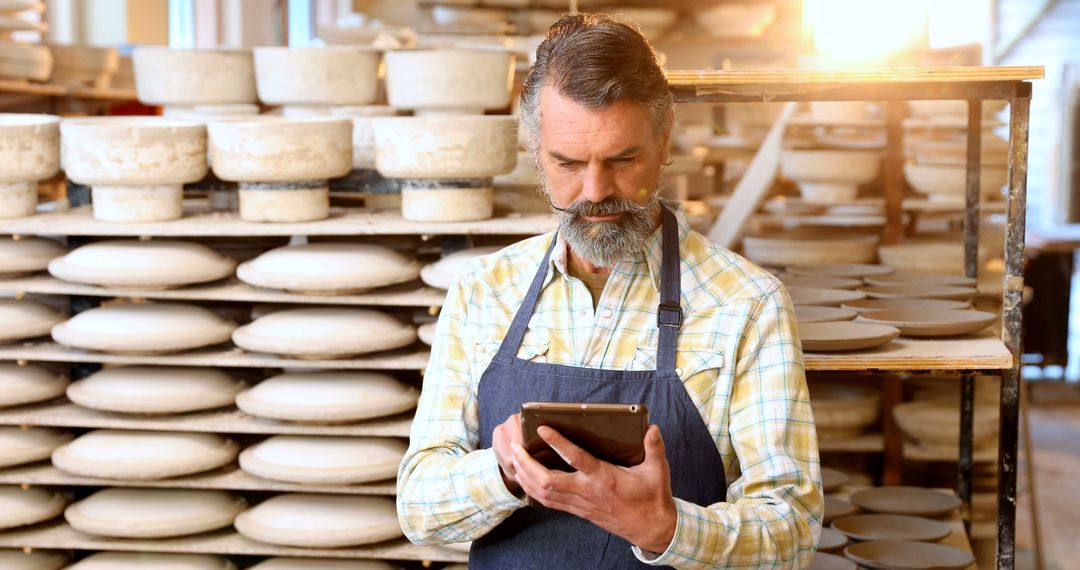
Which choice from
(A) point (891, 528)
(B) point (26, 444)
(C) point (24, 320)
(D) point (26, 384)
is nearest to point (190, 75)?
(C) point (24, 320)

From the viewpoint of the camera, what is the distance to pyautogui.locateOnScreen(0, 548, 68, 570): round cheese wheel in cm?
274

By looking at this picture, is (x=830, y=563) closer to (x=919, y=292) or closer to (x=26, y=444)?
(x=919, y=292)

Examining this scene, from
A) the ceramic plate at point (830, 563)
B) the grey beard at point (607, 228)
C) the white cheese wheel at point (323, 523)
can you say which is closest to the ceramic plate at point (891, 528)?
the ceramic plate at point (830, 563)

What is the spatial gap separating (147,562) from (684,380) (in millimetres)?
1504

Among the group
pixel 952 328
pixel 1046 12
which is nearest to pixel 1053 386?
pixel 1046 12

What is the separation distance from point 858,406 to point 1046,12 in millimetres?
7647

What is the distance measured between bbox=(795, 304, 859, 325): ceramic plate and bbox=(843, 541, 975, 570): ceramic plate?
0.50m

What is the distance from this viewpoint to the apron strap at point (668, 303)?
1737 mm

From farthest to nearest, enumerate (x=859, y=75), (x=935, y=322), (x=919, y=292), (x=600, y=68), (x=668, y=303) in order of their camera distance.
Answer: (x=919, y=292)
(x=935, y=322)
(x=859, y=75)
(x=668, y=303)
(x=600, y=68)

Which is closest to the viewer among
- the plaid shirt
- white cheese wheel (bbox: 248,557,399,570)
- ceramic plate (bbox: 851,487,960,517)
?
the plaid shirt

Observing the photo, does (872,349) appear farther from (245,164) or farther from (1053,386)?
(1053,386)

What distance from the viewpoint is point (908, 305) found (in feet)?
8.52

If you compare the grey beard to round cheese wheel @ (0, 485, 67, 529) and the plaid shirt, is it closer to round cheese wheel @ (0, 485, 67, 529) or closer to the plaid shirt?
the plaid shirt

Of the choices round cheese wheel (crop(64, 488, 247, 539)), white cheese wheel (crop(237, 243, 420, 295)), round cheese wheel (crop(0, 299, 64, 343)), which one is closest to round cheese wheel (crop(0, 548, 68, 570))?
round cheese wheel (crop(64, 488, 247, 539))
